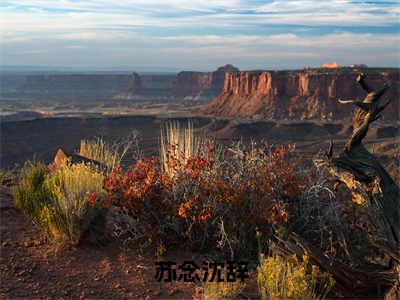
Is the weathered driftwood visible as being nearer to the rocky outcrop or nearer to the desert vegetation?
the desert vegetation

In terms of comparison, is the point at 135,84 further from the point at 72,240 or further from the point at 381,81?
the point at 72,240

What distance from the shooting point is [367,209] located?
451 cm

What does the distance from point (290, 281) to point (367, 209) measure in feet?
4.31

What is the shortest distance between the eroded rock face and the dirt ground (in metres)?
55.4

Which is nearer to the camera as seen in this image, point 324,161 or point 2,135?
point 324,161

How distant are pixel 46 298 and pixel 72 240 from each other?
41.9 inches

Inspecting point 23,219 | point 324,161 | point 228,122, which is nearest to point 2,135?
point 228,122

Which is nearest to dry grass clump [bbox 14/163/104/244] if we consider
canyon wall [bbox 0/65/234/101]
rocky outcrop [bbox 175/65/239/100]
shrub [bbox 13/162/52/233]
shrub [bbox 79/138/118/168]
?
shrub [bbox 13/162/52/233]

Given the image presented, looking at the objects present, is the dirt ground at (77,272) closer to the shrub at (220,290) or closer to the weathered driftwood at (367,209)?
the shrub at (220,290)

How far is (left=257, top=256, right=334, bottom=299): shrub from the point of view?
3725 mm

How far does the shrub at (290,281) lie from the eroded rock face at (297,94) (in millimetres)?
55415

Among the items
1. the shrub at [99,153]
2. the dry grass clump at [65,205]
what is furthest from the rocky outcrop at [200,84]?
the dry grass clump at [65,205]

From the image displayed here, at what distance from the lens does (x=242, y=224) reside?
4.91 m

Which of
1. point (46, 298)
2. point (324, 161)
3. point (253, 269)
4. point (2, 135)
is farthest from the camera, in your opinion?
point (2, 135)
